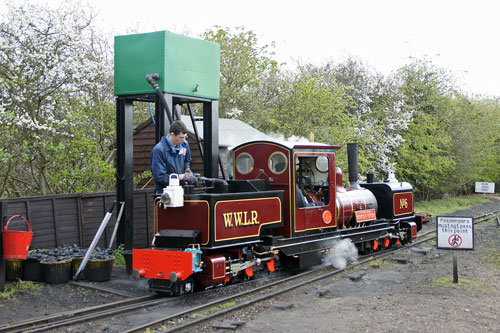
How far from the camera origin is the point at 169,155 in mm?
8070

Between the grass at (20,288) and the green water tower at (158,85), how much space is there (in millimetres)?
2117

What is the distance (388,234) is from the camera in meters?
12.3

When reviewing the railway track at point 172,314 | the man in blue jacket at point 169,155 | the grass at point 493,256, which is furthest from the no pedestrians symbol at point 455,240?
the man in blue jacket at point 169,155

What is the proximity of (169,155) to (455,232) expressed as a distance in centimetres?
480

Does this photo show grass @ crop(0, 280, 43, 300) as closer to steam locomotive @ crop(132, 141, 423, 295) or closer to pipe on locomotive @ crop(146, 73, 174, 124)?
steam locomotive @ crop(132, 141, 423, 295)

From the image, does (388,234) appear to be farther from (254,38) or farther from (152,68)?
(254,38)

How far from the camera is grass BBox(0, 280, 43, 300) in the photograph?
746 centimetres

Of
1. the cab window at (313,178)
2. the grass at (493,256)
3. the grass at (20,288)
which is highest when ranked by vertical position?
the cab window at (313,178)

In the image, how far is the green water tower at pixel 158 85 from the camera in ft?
31.1

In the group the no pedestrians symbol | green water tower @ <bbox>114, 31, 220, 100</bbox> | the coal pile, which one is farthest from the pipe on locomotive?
the no pedestrians symbol

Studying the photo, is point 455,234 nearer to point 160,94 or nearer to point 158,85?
point 160,94

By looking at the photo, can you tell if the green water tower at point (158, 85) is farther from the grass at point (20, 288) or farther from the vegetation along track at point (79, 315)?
the vegetation along track at point (79, 315)

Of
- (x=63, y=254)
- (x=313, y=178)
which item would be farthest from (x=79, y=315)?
(x=313, y=178)

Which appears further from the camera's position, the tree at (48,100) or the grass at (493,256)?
the tree at (48,100)
